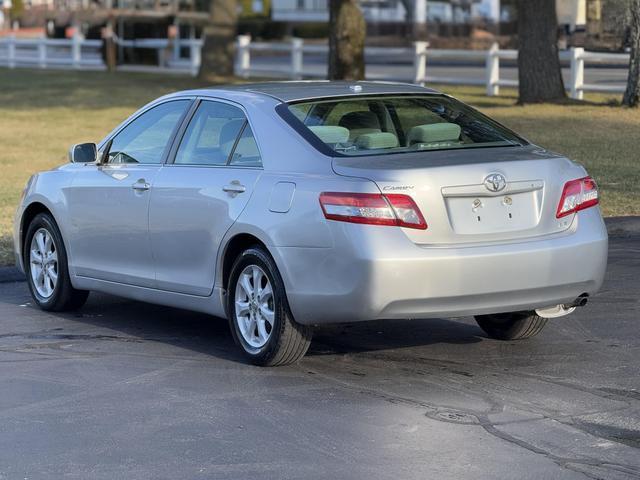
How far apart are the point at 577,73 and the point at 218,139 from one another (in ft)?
58.4

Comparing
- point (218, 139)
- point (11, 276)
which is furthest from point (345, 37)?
point (218, 139)

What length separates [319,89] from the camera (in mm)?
8312

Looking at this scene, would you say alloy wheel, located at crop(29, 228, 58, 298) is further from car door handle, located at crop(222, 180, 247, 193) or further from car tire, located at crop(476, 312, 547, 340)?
car tire, located at crop(476, 312, 547, 340)

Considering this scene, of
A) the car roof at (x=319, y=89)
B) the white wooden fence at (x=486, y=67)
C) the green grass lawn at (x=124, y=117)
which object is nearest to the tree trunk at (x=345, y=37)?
the green grass lawn at (x=124, y=117)

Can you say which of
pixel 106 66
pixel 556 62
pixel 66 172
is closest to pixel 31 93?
pixel 106 66

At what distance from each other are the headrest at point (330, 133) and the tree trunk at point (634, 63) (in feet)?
47.8

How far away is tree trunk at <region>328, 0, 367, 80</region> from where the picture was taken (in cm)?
2550

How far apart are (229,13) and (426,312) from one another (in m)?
28.1

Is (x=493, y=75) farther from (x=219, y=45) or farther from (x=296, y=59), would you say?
(x=219, y=45)

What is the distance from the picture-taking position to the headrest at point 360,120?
7863mm

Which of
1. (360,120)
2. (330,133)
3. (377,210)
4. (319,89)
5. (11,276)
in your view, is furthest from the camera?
(11,276)

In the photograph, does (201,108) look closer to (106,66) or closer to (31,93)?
(31,93)

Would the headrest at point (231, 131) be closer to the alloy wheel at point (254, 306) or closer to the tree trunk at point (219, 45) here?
the alloy wheel at point (254, 306)

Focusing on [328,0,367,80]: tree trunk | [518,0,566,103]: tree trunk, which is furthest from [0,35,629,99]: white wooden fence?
[328,0,367,80]: tree trunk
